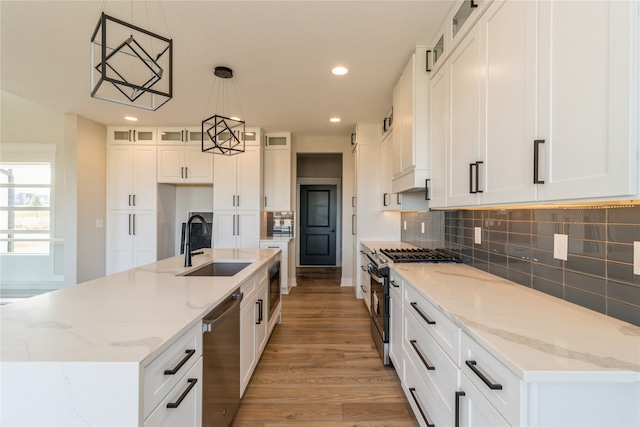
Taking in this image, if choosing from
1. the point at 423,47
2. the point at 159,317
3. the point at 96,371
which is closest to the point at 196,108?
the point at 423,47

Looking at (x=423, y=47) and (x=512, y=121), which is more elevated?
(x=423, y=47)

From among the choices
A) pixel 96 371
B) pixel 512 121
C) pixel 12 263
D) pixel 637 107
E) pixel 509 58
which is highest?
pixel 509 58

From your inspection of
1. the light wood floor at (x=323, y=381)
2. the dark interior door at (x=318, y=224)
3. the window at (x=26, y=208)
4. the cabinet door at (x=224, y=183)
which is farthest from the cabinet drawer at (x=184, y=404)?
the dark interior door at (x=318, y=224)

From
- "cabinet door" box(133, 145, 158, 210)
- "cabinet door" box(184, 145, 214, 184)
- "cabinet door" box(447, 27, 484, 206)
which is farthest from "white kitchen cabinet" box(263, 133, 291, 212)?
"cabinet door" box(447, 27, 484, 206)

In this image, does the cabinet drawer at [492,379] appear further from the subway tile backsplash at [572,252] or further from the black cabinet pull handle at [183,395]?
the black cabinet pull handle at [183,395]

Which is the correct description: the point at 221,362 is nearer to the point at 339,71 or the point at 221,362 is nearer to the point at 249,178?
the point at 339,71

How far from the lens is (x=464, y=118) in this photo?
5.66 ft

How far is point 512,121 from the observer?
1.26 m

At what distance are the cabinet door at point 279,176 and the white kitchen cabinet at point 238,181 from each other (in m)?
0.27

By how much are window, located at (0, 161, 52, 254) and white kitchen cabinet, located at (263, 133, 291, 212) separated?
11.8 feet

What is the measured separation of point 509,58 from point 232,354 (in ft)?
6.68

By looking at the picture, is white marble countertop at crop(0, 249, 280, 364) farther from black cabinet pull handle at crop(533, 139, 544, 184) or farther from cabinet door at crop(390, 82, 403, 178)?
cabinet door at crop(390, 82, 403, 178)

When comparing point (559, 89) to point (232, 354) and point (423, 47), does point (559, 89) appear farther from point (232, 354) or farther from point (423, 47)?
point (232, 354)

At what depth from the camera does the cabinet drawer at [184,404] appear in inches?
37.3
